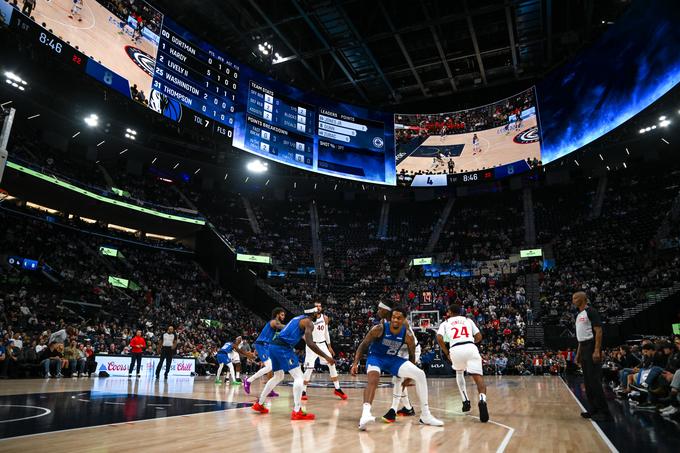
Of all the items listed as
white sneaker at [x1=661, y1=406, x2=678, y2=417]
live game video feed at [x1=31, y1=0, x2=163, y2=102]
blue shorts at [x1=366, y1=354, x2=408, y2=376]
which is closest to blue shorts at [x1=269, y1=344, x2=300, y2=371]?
blue shorts at [x1=366, y1=354, x2=408, y2=376]

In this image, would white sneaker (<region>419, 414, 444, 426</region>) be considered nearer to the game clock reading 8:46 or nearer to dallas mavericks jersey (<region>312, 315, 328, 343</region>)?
dallas mavericks jersey (<region>312, 315, 328, 343</region>)

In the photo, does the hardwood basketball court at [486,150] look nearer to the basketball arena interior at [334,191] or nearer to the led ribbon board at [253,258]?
the basketball arena interior at [334,191]

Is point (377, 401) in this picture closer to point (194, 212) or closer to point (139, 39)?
point (139, 39)

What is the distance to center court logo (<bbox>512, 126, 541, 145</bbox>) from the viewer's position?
33.6 m

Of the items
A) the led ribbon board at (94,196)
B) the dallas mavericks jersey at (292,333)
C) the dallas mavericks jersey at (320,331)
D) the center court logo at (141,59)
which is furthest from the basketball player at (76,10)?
the dallas mavericks jersey at (292,333)

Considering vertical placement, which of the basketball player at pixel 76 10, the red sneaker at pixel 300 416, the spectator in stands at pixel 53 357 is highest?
the basketball player at pixel 76 10

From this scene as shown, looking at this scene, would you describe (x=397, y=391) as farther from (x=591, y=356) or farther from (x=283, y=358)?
(x=591, y=356)

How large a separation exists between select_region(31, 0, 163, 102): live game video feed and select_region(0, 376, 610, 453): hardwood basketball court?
17.0 metres

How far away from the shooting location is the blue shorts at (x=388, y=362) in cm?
646

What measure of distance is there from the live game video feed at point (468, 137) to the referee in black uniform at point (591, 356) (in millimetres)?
28720

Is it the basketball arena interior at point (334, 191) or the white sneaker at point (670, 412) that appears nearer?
the white sneaker at point (670, 412)

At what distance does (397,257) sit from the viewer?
38.0 metres

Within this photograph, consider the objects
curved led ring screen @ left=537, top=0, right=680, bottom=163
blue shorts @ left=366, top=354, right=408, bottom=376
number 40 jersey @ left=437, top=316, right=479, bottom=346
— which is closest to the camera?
blue shorts @ left=366, top=354, right=408, bottom=376

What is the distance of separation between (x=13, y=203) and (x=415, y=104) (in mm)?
32847
